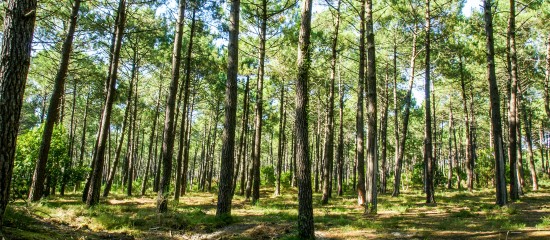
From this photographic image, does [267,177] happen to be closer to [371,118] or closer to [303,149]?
[371,118]

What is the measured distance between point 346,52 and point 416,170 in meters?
25.3


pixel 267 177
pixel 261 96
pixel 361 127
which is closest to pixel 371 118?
pixel 361 127

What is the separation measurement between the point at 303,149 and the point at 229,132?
377 cm

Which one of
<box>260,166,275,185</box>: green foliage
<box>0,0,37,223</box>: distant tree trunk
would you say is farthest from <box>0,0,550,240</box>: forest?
<box>260,166,275,185</box>: green foliage

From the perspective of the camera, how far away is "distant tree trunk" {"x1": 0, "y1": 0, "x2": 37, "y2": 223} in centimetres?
468

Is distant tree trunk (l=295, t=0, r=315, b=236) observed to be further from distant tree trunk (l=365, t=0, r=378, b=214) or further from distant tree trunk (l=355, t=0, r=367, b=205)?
distant tree trunk (l=355, t=0, r=367, b=205)

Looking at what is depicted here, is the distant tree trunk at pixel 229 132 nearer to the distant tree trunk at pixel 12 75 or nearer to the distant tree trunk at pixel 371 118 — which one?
the distant tree trunk at pixel 371 118

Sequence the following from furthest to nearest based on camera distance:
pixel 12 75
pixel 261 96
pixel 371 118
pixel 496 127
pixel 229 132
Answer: pixel 261 96 < pixel 496 127 < pixel 371 118 < pixel 229 132 < pixel 12 75

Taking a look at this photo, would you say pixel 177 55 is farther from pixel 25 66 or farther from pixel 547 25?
pixel 547 25

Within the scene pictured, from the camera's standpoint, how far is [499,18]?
65.1ft

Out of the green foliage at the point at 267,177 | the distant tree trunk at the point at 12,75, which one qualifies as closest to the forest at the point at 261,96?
the distant tree trunk at the point at 12,75

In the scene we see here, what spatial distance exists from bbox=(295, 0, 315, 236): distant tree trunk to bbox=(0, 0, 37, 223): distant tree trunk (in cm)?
472

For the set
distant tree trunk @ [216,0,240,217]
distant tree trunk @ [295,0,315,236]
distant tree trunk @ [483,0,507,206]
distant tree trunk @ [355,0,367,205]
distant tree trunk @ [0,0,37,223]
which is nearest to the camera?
distant tree trunk @ [0,0,37,223]

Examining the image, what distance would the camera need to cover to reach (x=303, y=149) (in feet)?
23.0
